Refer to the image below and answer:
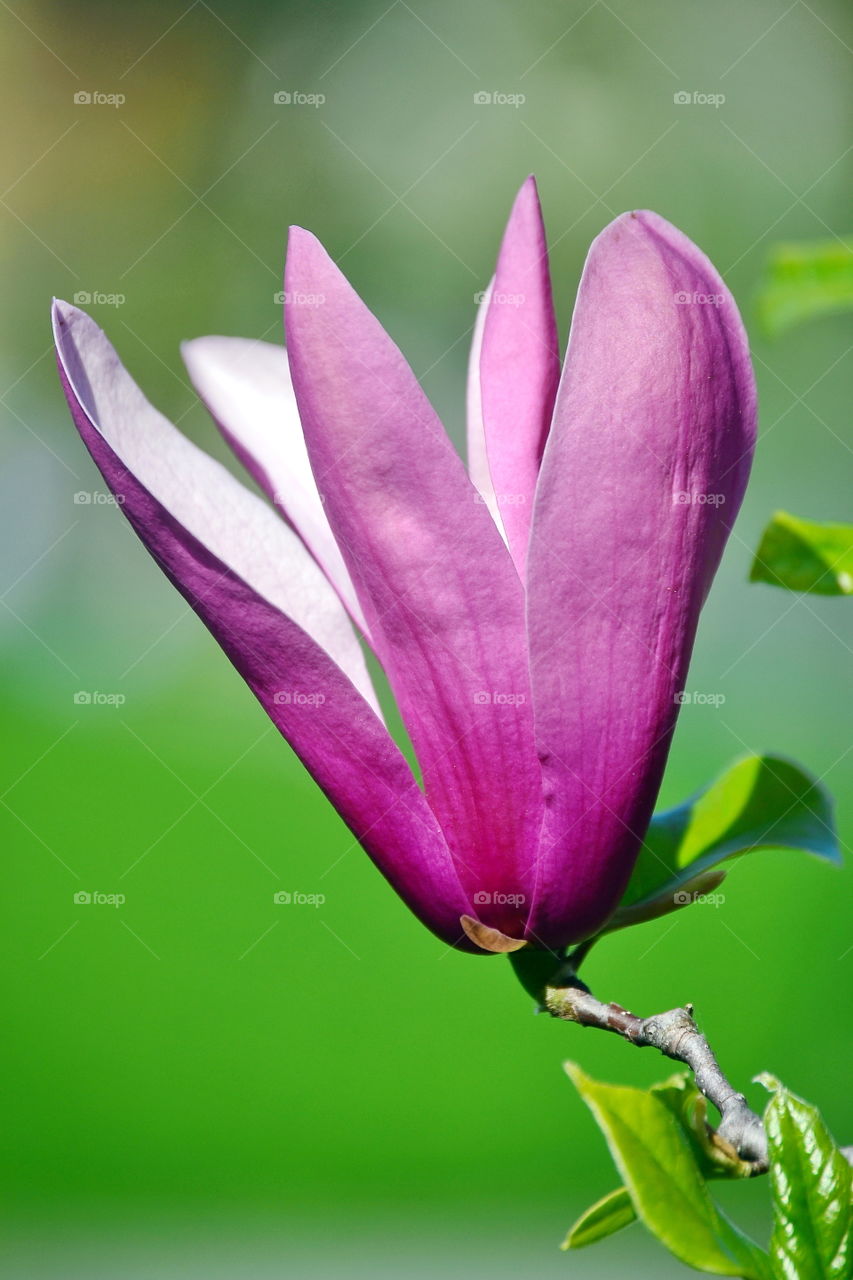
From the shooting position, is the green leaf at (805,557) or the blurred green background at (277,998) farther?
the blurred green background at (277,998)

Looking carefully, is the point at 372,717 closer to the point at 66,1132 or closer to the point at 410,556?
the point at 410,556

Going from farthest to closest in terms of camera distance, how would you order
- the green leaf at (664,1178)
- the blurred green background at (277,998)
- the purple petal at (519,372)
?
the blurred green background at (277,998)
the purple petal at (519,372)
the green leaf at (664,1178)

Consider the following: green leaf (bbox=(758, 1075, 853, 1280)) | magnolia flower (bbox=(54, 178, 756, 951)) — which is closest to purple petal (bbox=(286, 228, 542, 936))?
magnolia flower (bbox=(54, 178, 756, 951))

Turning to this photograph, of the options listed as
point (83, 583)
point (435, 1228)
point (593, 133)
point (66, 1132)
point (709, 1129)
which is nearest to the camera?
point (709, 1129)

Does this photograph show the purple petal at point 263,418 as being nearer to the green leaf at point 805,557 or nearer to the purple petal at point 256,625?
the purple petal at point 256,625

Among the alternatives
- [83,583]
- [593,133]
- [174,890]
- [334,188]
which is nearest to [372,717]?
[174,890]

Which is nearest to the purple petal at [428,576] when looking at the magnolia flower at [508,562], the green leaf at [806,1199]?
the magnolia flower at [508,562]

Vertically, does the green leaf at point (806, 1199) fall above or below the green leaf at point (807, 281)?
below
